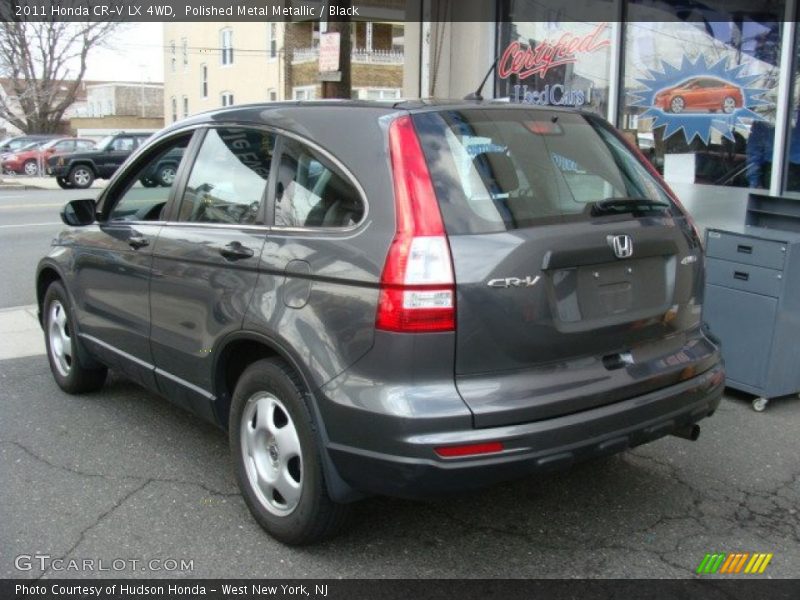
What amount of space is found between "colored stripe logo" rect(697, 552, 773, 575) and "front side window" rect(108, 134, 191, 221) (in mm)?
2995

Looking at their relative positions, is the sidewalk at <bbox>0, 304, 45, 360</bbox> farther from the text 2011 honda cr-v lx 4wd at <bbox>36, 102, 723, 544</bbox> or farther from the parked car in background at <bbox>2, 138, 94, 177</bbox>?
the parked car in background at <bbox>2, 138, 94, 177</bbox>

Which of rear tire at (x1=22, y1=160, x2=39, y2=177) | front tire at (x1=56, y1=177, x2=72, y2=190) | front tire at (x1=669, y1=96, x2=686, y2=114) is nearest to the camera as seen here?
front tire at (x1=669, y1=96, x2=686, y2=114)

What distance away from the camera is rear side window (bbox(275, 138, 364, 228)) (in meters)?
3.00

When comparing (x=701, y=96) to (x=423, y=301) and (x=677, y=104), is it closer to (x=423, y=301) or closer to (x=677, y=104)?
(x=677, y=104)

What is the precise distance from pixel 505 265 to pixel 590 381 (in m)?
0.56

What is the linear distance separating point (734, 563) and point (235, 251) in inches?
94.4

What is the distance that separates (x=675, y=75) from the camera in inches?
291

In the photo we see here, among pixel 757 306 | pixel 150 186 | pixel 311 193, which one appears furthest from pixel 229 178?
pixel 757 306

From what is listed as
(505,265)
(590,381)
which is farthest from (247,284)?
(590,381)

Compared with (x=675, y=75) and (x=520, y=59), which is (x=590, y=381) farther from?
(x=520, y=59)

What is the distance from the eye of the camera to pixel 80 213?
188 inches

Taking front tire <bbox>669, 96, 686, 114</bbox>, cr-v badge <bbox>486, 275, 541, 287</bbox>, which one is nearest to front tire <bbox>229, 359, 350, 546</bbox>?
cr-v badge <bbox>486, 275, 541, 287</bbox>

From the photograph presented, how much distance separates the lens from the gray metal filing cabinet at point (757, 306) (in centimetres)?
479

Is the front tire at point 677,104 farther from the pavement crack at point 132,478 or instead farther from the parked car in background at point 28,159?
the parked car in background at point 28,159
